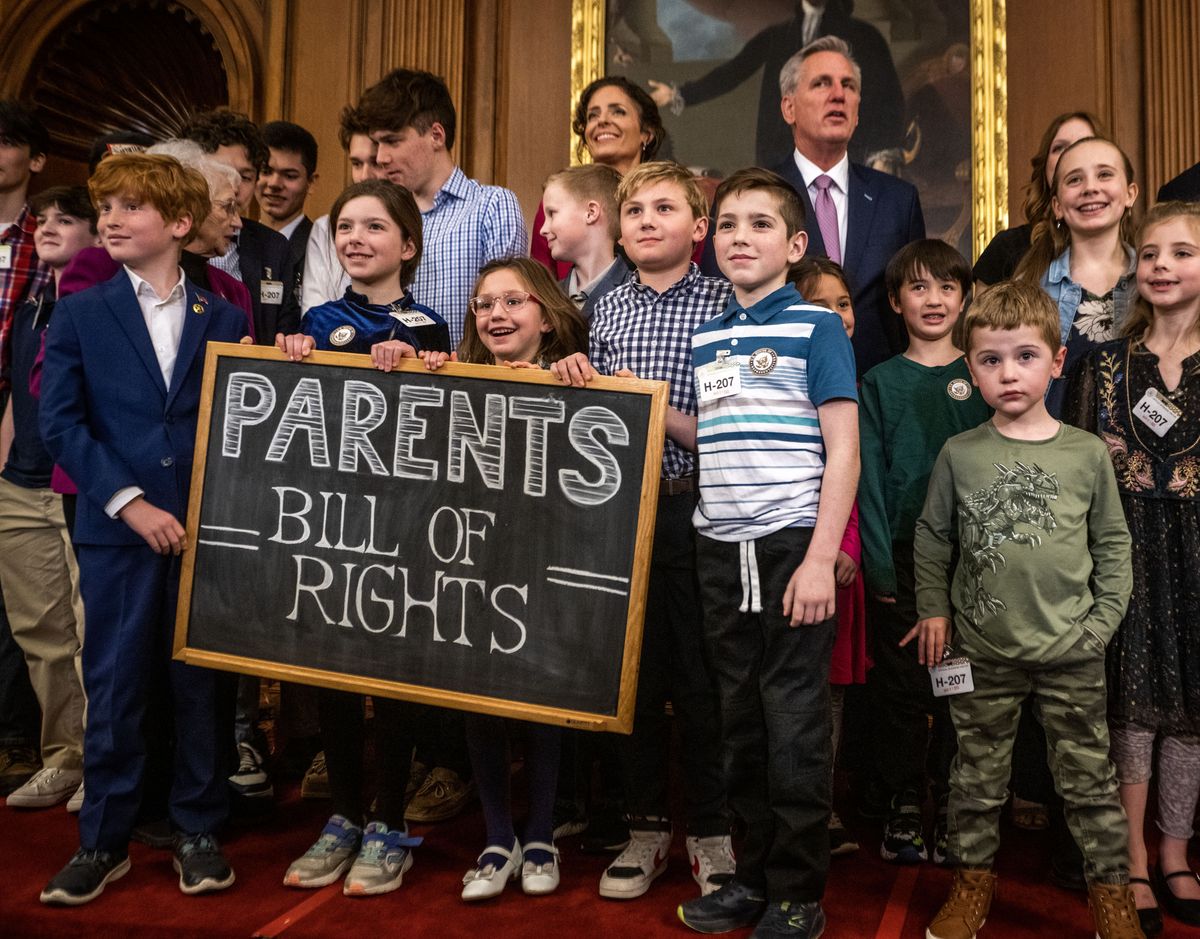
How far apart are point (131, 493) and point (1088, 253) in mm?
2669

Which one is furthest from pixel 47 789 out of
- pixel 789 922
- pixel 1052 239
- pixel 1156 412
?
pixel 1052 239

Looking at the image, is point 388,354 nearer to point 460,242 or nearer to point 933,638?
point 460,242

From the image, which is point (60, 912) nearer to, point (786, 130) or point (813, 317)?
point (813, 317)

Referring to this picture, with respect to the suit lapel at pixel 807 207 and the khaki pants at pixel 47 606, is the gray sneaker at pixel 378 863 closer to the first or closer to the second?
the khaki pants at pixel 47 606

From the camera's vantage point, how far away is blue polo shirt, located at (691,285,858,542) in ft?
7.63

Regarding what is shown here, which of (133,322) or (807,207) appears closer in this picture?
(133,322)

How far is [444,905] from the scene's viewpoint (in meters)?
2.51

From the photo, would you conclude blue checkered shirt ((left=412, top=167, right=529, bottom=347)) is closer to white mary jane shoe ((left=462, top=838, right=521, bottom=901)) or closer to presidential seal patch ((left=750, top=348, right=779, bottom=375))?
presidential seal patch ((left=750, top=348, right=779, bottom=375))

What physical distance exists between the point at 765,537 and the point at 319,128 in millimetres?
4271

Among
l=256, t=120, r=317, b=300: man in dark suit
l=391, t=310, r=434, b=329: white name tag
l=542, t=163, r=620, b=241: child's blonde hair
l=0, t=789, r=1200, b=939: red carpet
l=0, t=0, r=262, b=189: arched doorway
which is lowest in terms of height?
l=0, t=789, r=1200, b=939: red carpet

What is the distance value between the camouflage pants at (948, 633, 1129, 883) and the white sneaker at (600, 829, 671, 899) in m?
0.70

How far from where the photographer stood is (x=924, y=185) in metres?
5.05

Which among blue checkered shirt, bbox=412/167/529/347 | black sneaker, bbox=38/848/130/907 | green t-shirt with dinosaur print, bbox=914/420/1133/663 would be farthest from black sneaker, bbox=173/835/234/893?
green t-shirt with dinosaur print, bbox=914/420/1133/663

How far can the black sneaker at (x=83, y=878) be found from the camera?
8.12 ft
